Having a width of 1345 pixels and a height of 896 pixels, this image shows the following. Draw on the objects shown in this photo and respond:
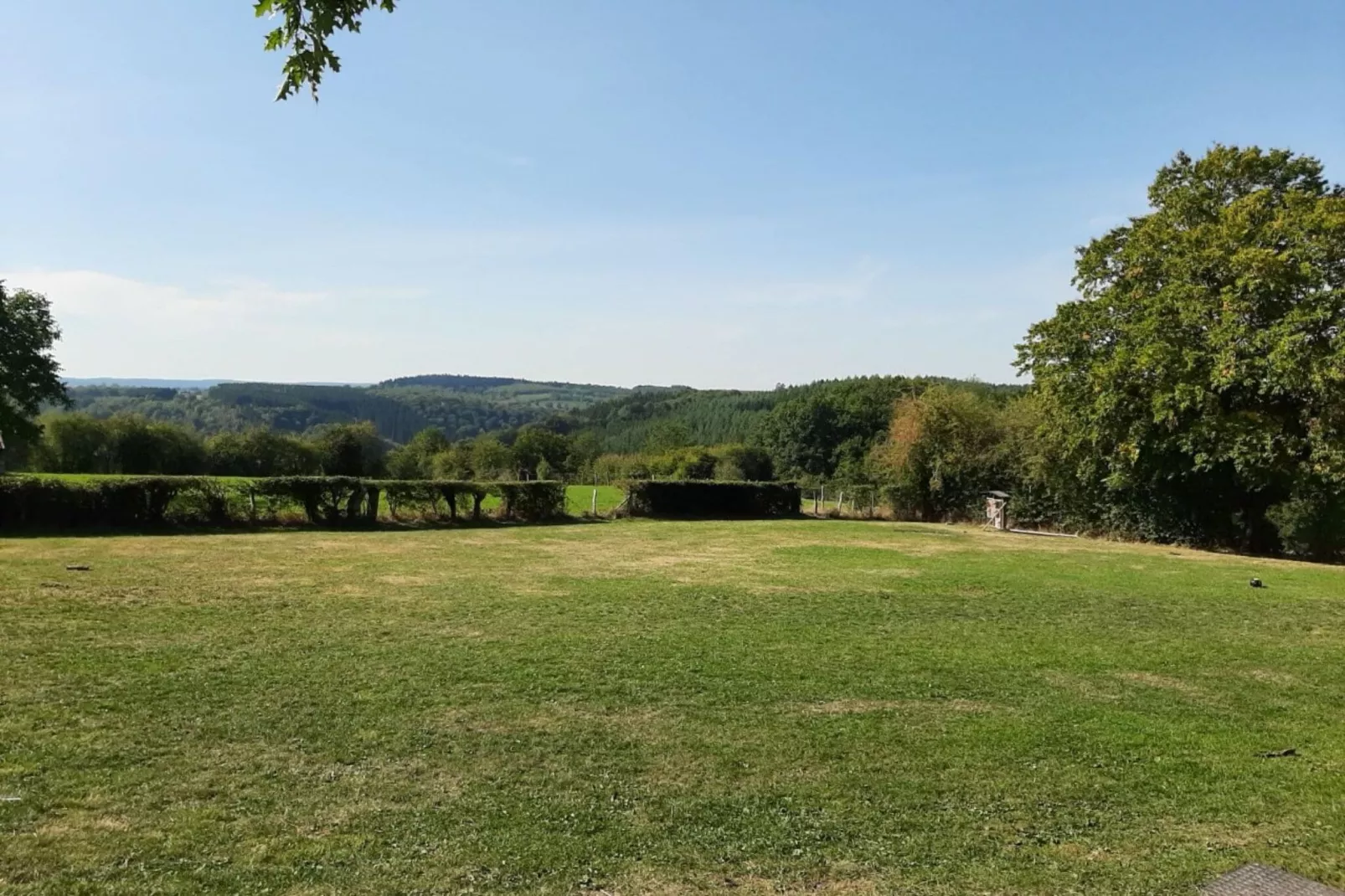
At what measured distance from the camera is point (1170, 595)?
1248 cm

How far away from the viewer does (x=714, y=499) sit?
29922 millimetres

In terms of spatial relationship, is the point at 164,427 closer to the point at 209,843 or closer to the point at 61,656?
the point at 61,656

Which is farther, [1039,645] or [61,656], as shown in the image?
[1039,645]

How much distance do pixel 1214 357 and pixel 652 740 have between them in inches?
777

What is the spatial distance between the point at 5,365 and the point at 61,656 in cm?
3303

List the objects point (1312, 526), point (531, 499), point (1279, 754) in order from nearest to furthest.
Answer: point (1279, 754) < point (1312, 526) < point (531, 499)

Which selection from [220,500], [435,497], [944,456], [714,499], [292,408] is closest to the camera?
[220,500]

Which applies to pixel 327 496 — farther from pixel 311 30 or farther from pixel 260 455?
pixel 260 455

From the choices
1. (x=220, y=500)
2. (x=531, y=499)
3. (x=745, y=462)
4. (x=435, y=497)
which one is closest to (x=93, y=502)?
(x=220, y=500)

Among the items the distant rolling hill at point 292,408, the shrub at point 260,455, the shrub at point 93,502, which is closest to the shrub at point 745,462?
the shrub at point 260,455

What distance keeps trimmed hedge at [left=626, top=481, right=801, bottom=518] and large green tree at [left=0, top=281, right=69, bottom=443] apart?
2421 centimetres

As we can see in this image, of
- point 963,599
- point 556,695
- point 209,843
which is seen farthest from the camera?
point 963,599

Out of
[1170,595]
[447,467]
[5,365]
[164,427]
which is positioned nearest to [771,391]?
[447,467]

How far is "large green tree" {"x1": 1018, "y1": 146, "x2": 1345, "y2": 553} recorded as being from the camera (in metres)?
18.2
